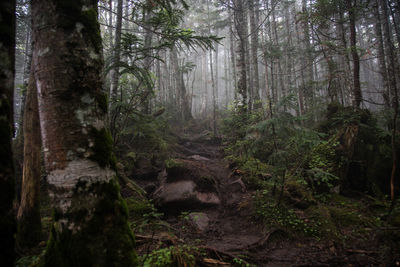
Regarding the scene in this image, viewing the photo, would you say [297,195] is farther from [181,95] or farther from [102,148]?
[181,95]

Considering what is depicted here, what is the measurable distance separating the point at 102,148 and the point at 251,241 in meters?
3.36

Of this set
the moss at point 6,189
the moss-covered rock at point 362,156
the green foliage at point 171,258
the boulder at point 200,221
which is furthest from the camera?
the moss-covered rock at point 362,156

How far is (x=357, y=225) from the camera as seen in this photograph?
3889 millimetres

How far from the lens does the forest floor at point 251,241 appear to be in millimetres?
2945

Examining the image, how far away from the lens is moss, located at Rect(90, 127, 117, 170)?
2.00 metres

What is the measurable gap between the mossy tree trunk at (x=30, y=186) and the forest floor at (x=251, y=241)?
6.47ft

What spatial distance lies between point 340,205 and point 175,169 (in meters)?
4.64

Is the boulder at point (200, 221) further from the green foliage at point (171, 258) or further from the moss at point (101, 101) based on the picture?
the moss at point (101, 101)

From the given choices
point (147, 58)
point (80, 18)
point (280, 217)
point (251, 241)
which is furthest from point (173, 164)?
point (147, 58)

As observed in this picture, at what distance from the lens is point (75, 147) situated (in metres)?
1.90

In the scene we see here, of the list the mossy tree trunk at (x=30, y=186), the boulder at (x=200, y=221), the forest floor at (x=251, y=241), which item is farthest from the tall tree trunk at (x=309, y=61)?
the mossy tree trunk at (x=30, y=186)

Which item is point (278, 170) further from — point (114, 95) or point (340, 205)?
point (114, 95)

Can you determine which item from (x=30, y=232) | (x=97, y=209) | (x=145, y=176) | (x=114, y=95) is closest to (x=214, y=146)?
(x=145, y=176)

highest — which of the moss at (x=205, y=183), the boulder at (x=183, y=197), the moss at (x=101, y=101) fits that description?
the moss at (x=101, y=101)
